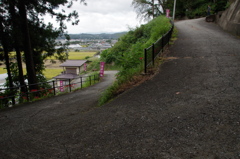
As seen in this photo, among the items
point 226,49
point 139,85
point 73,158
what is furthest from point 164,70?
point 73,158

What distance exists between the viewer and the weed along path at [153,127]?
3.23 metres

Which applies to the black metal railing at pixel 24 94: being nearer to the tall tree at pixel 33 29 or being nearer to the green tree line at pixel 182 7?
the tall tree at pixel 33 29

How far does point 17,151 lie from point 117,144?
7.33 ft

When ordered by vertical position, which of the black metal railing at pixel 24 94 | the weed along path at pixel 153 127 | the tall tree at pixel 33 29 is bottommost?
the black metal railing at pixel 24 94

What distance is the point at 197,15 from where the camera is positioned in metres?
39.2

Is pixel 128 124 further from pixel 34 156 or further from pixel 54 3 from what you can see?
A: pixel 54 3

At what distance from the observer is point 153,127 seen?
394 centimetres

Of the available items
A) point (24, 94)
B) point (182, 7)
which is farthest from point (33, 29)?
point (182, 7)

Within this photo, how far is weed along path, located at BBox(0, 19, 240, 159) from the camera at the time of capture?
3230 millimetres

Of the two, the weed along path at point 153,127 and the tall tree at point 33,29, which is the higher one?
the tall tree at point 33,29

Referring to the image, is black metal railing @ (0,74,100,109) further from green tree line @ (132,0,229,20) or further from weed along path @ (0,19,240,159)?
green tree line @ (132,0,229,20)

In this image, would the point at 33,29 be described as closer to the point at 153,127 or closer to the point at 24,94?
the point at 24,94

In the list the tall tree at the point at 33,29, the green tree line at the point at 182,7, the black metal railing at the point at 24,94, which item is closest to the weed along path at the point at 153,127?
the black metal railing at the point at 24,94

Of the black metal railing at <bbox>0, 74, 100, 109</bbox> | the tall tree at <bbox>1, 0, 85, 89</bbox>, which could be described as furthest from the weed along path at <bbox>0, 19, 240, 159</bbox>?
the tall tree at <bbox>1, 0, 85, 89</bbox>
